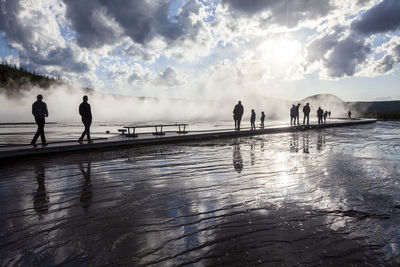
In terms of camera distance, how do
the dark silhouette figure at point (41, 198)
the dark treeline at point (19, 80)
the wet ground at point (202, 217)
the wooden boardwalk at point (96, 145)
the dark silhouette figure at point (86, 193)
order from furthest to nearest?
the dark treeline at point (19, 80)
the wooden boardwalk at point (96, 145)
the dark silhouette figure at point (86, 193)
the dark silhouette figure at point (41, 198)
the wet ground at point (202, 217)

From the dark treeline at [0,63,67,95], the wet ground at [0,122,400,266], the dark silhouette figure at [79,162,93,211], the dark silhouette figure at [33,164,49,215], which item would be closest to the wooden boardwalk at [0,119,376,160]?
the wet ground at [0,122,400,266]

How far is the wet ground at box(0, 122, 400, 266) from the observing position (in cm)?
252

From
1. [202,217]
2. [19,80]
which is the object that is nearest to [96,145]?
[202,217]

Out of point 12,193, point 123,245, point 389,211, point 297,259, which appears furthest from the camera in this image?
point 12,193

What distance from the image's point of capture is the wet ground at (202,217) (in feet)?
8.26

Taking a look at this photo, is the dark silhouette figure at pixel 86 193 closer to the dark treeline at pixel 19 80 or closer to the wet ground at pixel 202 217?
the wet ground at pixel 202 217

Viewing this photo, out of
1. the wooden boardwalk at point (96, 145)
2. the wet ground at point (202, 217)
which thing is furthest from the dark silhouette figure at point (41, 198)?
the wooden boardwalk at point (96, 145)

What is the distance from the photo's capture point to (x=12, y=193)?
4.53 meters

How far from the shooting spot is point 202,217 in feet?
11.2

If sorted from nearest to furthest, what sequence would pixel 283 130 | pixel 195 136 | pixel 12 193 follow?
pixel 12 193 → pixel 195 136 → pixel 283 130

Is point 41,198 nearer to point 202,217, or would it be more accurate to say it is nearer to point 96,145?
point 202,217

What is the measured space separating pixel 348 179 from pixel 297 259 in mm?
3554

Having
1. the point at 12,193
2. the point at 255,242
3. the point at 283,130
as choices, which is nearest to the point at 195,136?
the point at 283,130

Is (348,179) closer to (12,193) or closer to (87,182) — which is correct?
(87,182)
